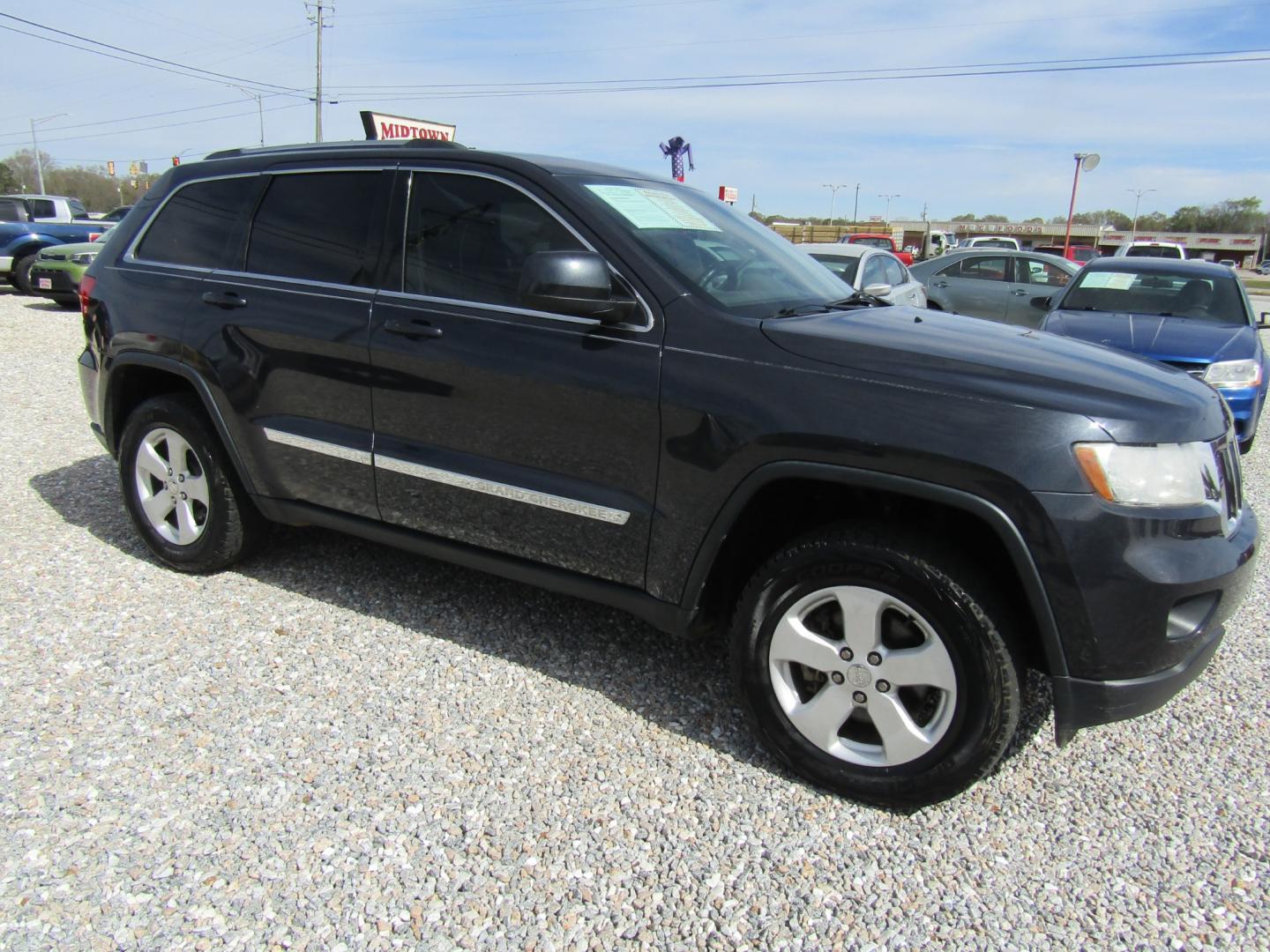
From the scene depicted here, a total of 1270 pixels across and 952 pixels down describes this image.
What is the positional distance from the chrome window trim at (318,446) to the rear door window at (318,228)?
61 cm

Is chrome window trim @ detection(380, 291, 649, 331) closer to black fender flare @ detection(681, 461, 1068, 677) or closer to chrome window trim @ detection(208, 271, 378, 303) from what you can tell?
chrome window trim @ detection(208, 271, 378, 303)

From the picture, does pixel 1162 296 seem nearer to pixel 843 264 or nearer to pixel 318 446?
pixel 843 264

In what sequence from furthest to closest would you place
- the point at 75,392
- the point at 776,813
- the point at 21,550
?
the point at 75,392 < the point at 21,550 < the point at 776,813

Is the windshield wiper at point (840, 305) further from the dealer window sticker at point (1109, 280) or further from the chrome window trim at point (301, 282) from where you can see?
the dealer window sticker at point (1109, 280)

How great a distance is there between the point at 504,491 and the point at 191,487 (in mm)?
1744

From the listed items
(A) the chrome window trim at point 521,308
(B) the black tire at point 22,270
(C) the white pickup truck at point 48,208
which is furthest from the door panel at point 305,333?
(C) the white pickup truck at point 48,208

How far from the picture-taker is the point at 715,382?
8.63 feet

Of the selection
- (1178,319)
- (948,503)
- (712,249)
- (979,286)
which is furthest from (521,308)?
(979,286)

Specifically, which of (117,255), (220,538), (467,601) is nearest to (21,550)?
(220,538)

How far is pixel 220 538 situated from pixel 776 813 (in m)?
2.66

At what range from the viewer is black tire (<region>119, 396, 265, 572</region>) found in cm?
383

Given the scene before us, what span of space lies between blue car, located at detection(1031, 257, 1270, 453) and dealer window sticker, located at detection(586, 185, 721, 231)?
4343mm

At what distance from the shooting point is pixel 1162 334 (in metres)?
6.87

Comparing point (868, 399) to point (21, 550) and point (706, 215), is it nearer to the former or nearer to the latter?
point (706, 215)
